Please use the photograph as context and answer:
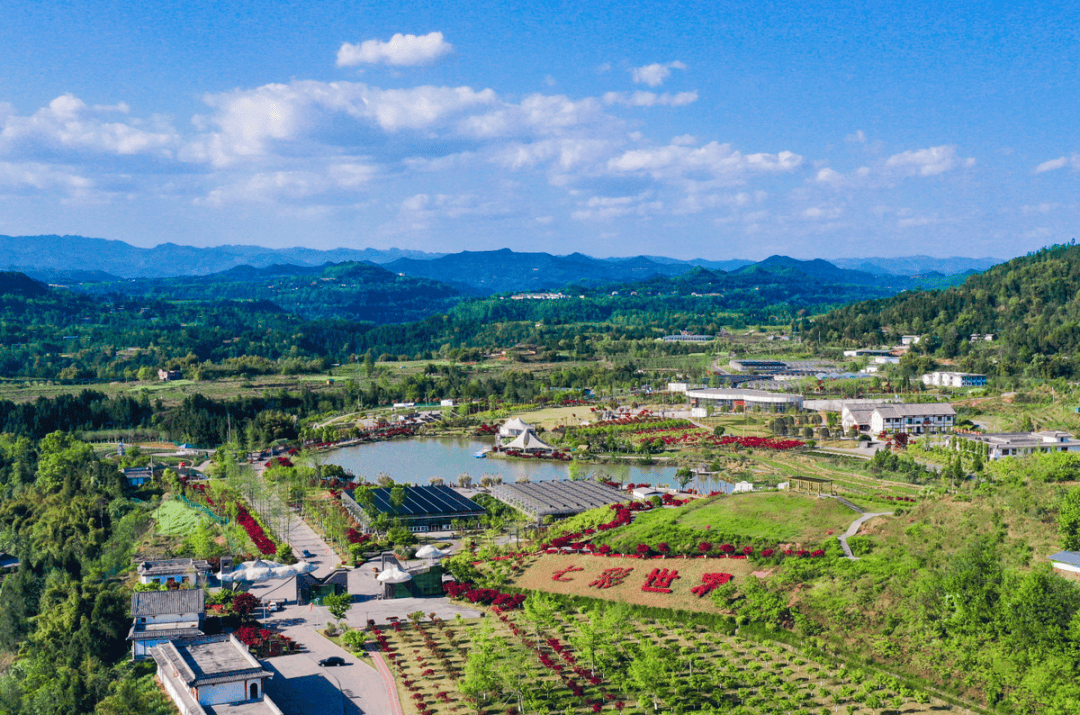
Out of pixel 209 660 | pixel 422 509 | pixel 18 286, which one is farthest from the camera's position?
pixel 18 286

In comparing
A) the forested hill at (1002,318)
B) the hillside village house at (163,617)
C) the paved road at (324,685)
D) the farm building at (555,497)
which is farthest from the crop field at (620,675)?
the forested hill at (1002,318)

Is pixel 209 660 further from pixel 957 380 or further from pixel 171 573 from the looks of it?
pixel 957 380

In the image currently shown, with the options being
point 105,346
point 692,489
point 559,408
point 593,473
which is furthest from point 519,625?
point 105,346

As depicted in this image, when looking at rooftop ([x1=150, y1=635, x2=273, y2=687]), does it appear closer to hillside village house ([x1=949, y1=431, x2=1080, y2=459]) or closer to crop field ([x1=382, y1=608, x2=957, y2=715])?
crop field ([x1=382, y1=608, x2=957, y2=715])

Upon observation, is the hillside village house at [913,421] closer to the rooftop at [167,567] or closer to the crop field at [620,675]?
the crop field at [620,675]

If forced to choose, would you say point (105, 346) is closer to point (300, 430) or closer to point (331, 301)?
point (300, 430)

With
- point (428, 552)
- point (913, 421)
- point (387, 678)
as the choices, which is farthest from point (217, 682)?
point (913, 421)

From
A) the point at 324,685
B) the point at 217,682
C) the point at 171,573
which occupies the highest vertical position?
the point at 217,682
